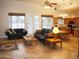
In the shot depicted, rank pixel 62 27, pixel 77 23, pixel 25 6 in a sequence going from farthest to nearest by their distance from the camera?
pixel 77 23 → pixel 62 27 → pixel 25 6

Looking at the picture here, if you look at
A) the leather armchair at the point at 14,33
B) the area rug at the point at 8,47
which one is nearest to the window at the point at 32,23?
the leather armchair at the point at 14,33

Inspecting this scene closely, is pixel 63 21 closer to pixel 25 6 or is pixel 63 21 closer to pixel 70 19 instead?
pixel 70 19

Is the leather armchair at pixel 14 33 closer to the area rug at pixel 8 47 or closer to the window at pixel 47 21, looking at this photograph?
the area rug at pixel 8 47

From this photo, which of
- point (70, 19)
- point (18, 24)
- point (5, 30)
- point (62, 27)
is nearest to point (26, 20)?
point (18, 24)

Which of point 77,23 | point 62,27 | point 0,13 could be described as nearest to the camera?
point 0,13

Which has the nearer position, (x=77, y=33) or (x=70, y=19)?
(x=77, y=33)

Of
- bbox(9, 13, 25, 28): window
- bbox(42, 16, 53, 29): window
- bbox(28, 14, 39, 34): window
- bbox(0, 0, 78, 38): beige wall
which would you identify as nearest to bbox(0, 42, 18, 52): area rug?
bbox(0, 0, 78, 38): beige wall

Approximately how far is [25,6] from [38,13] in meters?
1.51

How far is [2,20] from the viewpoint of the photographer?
10164 millimetres

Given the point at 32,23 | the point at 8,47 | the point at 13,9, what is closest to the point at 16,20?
the point at 13,9

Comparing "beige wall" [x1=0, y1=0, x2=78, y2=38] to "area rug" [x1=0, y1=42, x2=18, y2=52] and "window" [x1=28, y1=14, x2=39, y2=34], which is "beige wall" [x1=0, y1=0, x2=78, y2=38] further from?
"area rug" [x1=0, y1=42, x2=18, y2=52]

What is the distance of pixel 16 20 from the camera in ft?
35.2

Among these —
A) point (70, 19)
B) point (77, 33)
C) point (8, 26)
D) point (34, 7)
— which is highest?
point (34, 7)

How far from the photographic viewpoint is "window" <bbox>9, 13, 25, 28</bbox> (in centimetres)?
1048
